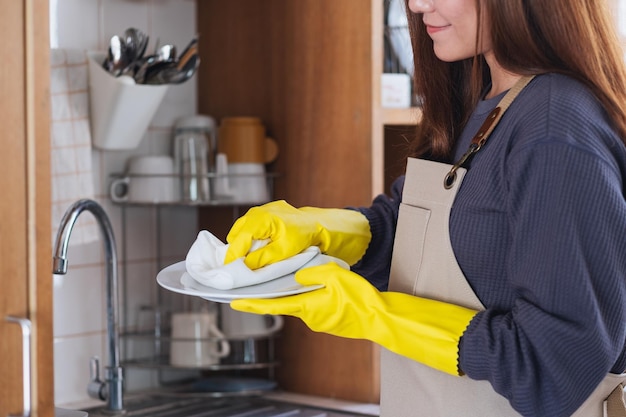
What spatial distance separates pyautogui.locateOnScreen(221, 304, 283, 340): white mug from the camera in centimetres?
178

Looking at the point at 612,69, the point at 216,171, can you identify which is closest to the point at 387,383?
the point at 612,69

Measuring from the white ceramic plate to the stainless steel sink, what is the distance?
579 millimetres

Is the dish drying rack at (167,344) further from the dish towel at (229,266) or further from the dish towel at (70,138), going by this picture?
the dish towel at (229,266)

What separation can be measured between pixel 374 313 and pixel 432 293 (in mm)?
100

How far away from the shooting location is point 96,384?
63.9 inches

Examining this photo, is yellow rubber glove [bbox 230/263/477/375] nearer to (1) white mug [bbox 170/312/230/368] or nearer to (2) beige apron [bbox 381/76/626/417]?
(2) beige apron [bbox 381/76/626/417]

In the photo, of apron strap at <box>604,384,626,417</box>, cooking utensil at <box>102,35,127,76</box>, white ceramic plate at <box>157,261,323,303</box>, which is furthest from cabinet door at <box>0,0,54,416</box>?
apron strap at <box>604,384,626,417</box>

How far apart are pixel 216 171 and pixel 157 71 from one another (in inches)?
9.0

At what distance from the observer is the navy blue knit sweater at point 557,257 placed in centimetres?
91

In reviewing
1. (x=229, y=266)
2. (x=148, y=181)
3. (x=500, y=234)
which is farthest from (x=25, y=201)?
(x=148, y=181)

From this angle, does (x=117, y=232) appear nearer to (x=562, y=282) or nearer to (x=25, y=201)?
(x=25, y=201)

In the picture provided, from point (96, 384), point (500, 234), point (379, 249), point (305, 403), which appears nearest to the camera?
point (500, 234)

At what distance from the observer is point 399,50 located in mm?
1829

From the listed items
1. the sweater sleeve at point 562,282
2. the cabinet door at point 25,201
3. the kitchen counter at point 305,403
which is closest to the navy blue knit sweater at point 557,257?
the sweater sleeve at point 562,282
